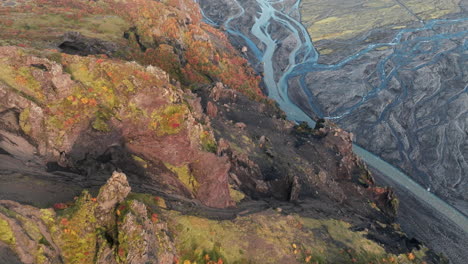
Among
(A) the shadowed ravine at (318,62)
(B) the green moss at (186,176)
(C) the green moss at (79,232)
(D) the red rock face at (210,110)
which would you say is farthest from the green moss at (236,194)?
(A) the shadowed ravine at (318,62)

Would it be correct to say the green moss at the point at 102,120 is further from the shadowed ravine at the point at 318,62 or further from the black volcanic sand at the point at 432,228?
the shadowed ravine at the point at 318,62

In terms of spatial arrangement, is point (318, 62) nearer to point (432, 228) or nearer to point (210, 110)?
point (432, 228)

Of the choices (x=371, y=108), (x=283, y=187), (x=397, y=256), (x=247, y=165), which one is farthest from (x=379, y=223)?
(x=371, y=108)

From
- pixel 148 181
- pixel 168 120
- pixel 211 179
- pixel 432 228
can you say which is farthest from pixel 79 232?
pixel 432 228

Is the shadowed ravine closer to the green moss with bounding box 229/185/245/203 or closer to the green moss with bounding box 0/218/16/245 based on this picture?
the green moss with bounding box 229/185/245/203

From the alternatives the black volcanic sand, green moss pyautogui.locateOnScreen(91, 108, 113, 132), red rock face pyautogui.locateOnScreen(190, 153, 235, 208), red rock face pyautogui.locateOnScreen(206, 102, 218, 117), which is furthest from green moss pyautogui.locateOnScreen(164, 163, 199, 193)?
the black volcanic sand

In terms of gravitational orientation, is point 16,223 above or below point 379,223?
above

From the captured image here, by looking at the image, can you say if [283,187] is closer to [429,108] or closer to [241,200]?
[241,200]

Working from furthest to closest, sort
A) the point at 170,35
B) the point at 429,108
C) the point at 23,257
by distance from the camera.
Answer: the point at 429,108 < the point at 170,35 < the point at 23,257
